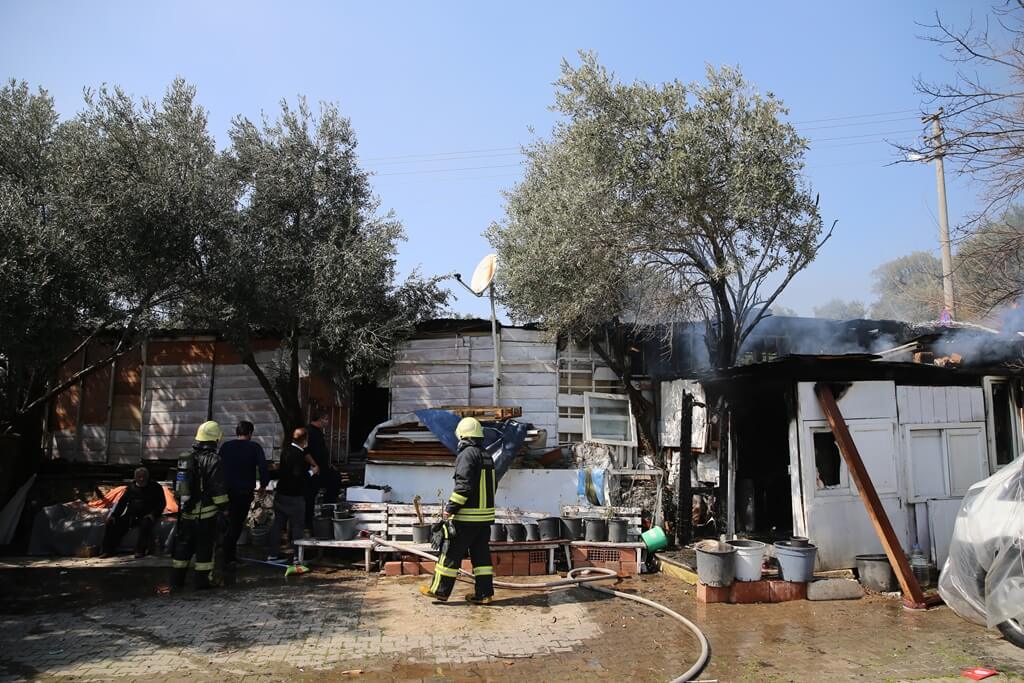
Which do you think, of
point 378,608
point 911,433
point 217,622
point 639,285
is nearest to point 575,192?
point 639,285

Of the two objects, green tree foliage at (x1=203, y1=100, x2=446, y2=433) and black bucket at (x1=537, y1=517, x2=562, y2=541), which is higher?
green tree foliage at (x1=203, y1=100, x2=446, y2=433)

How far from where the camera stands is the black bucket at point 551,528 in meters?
9.16

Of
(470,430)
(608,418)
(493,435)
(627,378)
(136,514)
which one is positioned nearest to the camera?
(470,430)

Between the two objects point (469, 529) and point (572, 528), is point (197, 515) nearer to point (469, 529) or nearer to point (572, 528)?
point (469, 529)

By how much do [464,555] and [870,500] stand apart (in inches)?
192

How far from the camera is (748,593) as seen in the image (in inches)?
298

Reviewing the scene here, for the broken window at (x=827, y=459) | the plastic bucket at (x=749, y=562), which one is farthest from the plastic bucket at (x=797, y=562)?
the broken window at (x=827, y=459)

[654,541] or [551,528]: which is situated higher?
[551,528]

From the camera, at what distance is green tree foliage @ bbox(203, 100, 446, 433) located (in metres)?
11.7

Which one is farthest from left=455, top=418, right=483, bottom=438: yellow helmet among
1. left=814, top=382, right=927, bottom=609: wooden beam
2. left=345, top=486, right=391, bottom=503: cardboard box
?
left=814, top=382, right=927, bottom=609: wooden beam

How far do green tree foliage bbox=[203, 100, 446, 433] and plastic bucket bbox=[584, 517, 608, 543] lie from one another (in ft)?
16.8

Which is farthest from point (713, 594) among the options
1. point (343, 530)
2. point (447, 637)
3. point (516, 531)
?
point (343, 530)

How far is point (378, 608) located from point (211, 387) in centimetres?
887

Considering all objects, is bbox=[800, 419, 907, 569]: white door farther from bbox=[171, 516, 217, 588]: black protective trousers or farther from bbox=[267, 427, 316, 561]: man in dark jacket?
bbox=[171, 516, 217, 588]: black protective trousers
